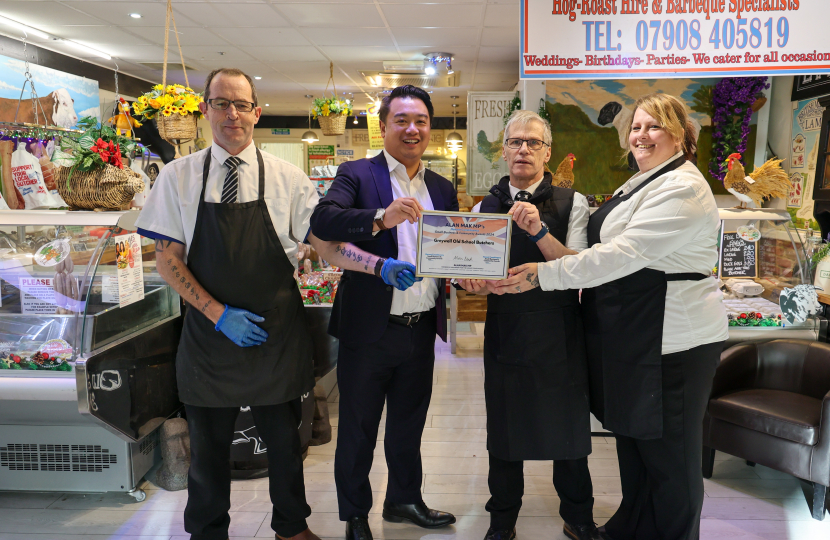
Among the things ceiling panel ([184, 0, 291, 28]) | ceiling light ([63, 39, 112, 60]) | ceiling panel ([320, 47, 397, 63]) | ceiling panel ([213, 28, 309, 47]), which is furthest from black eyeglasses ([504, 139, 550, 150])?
ceiling light ([63, 39, 112, 60])

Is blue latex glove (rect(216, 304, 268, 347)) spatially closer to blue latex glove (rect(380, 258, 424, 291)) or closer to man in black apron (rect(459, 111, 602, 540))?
blue latex glove (rect(380, 258, 424, 291))

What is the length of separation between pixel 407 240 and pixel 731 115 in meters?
5.10

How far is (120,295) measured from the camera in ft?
8.57

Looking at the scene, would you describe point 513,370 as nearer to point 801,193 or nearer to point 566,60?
point 566,60

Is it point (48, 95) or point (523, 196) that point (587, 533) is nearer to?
point (523, 196)

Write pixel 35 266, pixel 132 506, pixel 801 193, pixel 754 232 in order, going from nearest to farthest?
pixel 35 266, pixel 132 506, pixel 754 232, pixel 801 193

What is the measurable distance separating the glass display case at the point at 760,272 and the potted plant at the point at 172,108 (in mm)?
3145

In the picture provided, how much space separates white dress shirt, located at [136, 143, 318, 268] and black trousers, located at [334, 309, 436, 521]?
0.52 metres

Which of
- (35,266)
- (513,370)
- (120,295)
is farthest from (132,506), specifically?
(513,370)

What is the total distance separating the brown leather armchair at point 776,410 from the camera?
8.46 ft

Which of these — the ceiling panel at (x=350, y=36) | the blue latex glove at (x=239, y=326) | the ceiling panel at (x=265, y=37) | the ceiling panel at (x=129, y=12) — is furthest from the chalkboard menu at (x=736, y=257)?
the ceiling panel at (x=129, y=12)

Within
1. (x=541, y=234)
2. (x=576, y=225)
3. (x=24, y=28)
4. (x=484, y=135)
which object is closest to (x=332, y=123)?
(x=484, y=135)

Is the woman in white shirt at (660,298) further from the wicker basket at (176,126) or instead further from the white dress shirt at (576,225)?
the wicker basket at (176,126)

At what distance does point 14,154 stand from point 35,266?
656 mm
